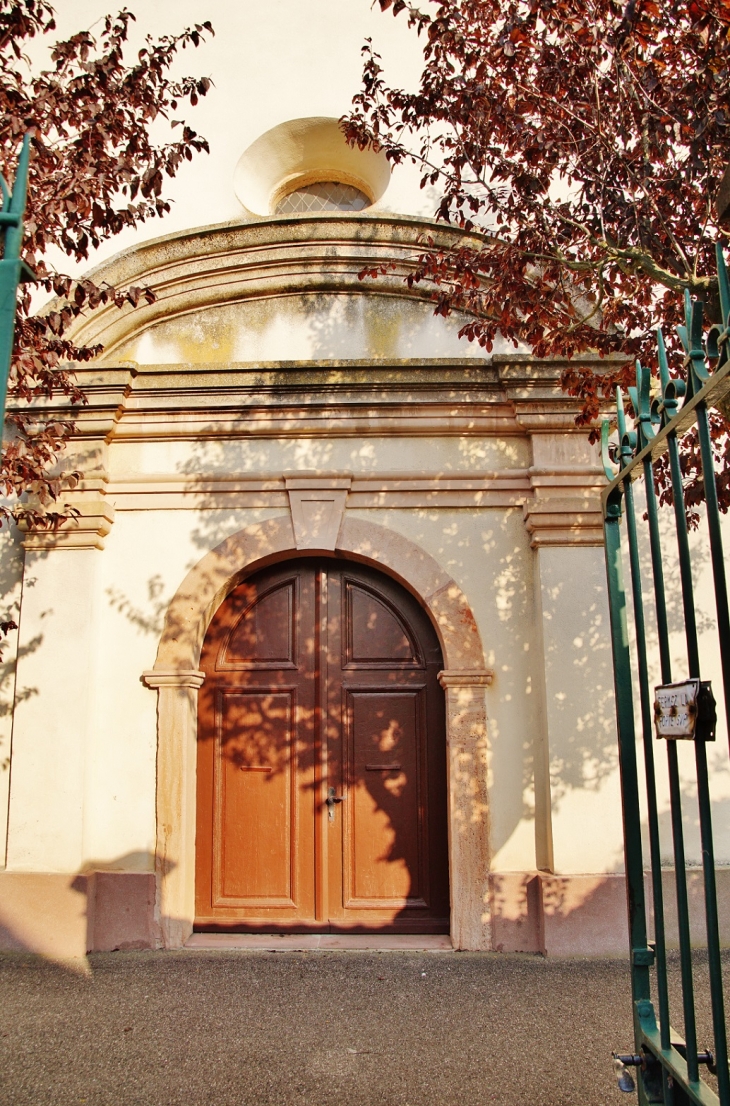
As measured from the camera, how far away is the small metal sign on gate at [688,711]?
200cm

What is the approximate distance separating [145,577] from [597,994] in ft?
12.4

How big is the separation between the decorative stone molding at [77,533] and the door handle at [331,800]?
231cm

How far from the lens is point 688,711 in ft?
6.69

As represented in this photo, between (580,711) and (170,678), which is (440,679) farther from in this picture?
(170,678)

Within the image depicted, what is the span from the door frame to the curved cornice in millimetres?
1852

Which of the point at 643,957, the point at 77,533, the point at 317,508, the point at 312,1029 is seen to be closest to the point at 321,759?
the point at 317,508

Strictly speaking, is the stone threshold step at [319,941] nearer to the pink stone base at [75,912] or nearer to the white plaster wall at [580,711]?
the pink stone base at [75,912]

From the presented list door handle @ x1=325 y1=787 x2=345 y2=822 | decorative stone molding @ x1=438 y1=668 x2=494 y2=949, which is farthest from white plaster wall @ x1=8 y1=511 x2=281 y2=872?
decorative stone molding @ x1=438 y1=668 x2=494 y2=949

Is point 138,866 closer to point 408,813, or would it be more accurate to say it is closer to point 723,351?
point 408,813

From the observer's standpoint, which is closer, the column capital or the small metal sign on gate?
the small metal sign on gate

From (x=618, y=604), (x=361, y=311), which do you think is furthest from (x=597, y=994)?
(x=361, y=311)

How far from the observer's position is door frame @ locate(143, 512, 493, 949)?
5.38 m

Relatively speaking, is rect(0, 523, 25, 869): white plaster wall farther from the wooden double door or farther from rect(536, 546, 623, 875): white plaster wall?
rect(536, 546, 623, 875): white plaster wall

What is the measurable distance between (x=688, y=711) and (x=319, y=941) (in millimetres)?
4166
